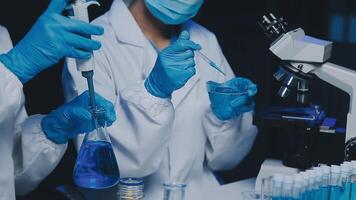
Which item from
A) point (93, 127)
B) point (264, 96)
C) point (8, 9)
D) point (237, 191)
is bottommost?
point (264, 96)

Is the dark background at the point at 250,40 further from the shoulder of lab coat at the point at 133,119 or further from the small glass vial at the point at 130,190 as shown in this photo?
the small glass vial at the point at 130,190

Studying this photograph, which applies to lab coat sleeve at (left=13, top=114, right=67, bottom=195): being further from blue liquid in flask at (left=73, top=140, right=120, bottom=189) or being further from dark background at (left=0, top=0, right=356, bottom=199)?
dark background at (left=0, top=0, right=356, bottom=199)

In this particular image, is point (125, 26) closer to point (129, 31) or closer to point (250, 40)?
point (129, 31)

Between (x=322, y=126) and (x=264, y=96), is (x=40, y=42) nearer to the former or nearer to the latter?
(x=322, y=126)

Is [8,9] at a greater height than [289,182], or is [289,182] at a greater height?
[8,9]

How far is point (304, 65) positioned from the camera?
1932 millimetres

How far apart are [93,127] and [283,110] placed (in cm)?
75

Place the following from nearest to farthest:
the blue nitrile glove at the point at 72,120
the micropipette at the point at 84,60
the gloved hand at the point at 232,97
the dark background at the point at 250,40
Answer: the micropipette at the point at 84,60, the blue nitrile glove at the point at 72,120, the gloved hand at the point at 232,97, the dark background at the point at 250,40

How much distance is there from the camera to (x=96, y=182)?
68.9 inches

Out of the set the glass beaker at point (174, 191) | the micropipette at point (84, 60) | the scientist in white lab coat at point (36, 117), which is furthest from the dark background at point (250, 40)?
the glass beaker at point (174, 191)

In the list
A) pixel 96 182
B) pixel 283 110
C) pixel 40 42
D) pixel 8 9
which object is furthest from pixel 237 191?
pixel 8 9

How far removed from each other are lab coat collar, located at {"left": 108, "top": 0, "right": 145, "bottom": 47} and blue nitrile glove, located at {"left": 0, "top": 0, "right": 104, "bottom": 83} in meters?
0.62

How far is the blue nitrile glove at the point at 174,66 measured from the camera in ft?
Result: 6.55

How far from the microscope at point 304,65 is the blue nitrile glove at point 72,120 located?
581 millimetres
